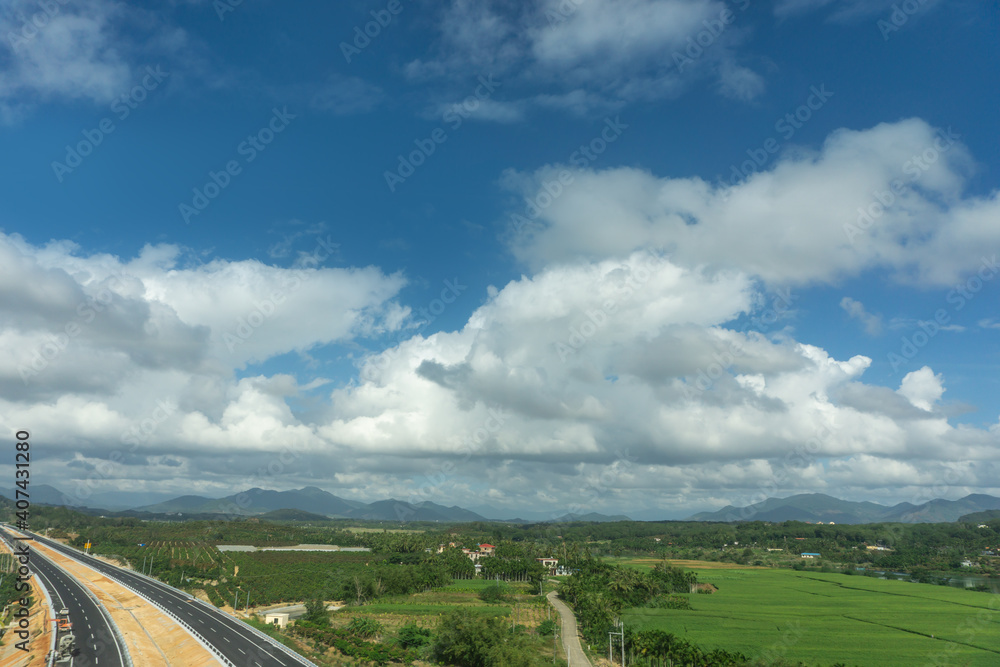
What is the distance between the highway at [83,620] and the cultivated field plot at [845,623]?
215ft

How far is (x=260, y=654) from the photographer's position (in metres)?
58.2

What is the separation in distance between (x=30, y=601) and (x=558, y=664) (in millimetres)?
75203

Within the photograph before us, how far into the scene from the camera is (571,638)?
78.8 metres

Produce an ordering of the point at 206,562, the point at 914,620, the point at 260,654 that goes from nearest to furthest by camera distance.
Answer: the point at 260,654 < the point at 914,620 < the point at 206,562

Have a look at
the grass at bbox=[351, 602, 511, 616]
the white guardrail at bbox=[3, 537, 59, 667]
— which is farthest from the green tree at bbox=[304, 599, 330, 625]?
the white guardrail at bbox=[3, 537, 59, 667]

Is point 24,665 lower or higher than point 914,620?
higher

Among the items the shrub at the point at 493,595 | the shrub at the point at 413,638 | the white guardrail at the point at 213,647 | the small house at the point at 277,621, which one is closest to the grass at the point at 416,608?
the shrub at the point at 493,595

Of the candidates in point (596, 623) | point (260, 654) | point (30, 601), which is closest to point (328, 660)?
point (260, 654)

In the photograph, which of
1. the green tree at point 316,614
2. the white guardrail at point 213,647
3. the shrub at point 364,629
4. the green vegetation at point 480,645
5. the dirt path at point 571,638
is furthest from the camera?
the green tree at point 316,614

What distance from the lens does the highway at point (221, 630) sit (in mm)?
55844

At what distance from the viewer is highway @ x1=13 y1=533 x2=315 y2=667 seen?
183 ft

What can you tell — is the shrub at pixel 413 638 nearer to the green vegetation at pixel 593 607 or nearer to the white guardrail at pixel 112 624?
the green vegetation at pixel 593 607

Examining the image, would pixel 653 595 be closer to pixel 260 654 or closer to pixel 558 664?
pixel 558 664

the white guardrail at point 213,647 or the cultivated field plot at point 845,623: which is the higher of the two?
the white guardrail at point 213,647
